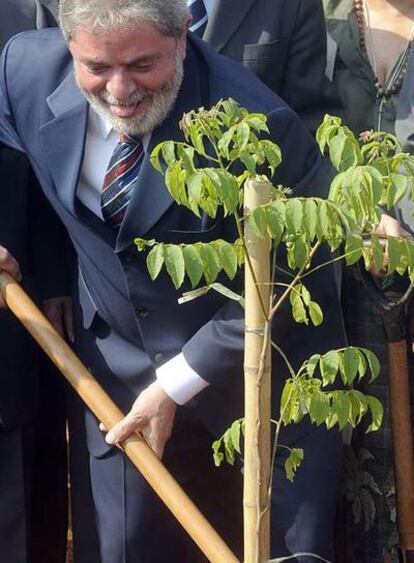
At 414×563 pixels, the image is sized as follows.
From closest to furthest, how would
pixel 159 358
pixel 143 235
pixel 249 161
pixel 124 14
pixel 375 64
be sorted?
pixel 249 161 < pixel 124 14 < pixel 143 235 < pixel 159 358 < pixel 375 64

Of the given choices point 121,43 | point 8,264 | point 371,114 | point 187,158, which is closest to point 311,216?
point 187,158

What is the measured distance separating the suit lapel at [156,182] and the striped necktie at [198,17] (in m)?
0.54

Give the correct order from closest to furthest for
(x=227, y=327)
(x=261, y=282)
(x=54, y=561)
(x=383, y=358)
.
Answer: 1. (x=261, y=282)
2. (x=227, y=327)
3. (x=383, y=358)
4. (x=54, y=561)

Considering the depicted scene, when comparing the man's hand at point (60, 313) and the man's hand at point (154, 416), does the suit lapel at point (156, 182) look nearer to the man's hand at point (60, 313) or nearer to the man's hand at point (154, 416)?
the man's hand at point (154, 416)

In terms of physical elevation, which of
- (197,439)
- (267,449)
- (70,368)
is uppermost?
(267,449)

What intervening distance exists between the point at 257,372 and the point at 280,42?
1.58 metres

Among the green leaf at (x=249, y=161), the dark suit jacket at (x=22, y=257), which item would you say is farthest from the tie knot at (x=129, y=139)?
the green leaf at (x=249, y=161)

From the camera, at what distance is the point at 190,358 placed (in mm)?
3484

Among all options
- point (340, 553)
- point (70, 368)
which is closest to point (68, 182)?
point (70, 368)

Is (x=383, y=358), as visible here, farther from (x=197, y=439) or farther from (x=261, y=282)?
(x=261, y=282)

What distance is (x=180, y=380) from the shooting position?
11.5 ft

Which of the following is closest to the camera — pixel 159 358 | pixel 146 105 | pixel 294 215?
pixel 294 215

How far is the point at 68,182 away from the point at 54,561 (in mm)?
1368

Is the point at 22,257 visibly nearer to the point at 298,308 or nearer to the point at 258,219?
the point at 298,308
